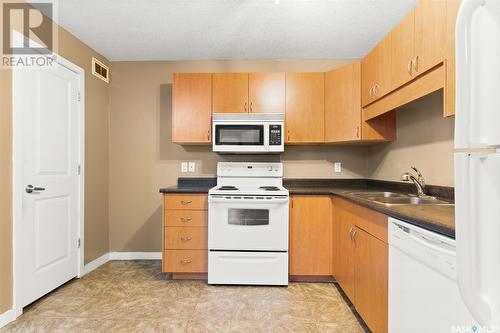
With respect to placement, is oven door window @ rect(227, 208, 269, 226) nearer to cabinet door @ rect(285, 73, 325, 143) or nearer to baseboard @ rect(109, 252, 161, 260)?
cabinet door @ rect(285, 73, 325, 143)

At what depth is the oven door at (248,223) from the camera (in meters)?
2.56

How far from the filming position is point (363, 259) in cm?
188

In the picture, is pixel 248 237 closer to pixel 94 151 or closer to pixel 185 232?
pixel 185 232

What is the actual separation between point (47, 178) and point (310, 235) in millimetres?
2435

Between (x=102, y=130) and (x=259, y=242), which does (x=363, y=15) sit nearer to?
(x=259, y=242)

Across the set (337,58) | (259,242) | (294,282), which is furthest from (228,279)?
(337,58)

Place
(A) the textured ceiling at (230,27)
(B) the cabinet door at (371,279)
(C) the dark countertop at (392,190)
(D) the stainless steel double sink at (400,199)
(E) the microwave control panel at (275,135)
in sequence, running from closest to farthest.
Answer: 1. (C) the dark countertop at (392,190)
2. (B) the cabinet door at (371,279)
3. (D) the stainless steel double sink at (400,199)
4. (A) the textured ceiling at (230,27)
5. (E) the microwave control panel at (275,135)

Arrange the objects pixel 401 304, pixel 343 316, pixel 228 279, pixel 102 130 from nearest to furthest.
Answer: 1. pixel 401 304
2. pixel 343 316
3. pixel 228 279
4. pixel 102 130

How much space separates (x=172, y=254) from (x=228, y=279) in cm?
61

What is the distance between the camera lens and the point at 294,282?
2664 millimetres

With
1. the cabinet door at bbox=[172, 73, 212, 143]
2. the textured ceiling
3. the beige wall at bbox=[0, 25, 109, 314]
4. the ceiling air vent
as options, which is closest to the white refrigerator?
the textured ceiling

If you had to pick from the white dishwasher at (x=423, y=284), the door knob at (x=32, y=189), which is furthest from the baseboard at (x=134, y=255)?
the white dishwasher at (x=423, y=284)

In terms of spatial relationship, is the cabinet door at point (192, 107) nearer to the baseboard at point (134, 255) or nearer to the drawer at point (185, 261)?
the drawer at point (185, 261)

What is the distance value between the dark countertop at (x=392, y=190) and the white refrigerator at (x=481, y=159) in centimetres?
40
